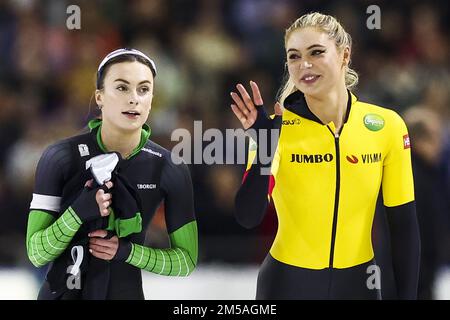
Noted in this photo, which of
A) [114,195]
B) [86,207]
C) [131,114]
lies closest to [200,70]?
[131,114]

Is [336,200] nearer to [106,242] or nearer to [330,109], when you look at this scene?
[330,109]

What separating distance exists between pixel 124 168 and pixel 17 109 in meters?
3.90

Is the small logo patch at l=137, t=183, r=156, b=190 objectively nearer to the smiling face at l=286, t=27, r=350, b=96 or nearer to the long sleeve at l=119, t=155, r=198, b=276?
the long sleeve at l=119, t=155, r=198, b=276

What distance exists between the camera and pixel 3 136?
7289 millimetres

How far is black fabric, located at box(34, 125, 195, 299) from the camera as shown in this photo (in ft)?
13.0

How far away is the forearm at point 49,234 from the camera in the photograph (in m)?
3.83

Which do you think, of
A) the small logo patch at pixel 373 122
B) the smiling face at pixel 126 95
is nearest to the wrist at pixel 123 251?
the smiling face at pixel 126 95

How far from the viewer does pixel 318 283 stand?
4.07 metres

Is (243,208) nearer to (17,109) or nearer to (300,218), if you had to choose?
(300,218)

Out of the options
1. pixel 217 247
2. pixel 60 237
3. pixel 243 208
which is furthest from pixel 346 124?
pixel 217 247

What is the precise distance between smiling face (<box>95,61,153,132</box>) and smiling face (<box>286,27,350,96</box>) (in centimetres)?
62

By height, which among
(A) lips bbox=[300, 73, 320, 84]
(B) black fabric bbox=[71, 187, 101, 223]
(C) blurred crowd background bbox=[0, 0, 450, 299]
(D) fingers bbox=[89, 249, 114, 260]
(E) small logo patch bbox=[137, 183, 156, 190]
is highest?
(C) blurred crowd background bbox=[0, 0, 450, 299]

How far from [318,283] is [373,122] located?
741 millimetres

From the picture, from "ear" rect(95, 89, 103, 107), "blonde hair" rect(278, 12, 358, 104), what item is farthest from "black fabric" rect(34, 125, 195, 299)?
"blonde hair" rect(278, 12, 358, 104)
